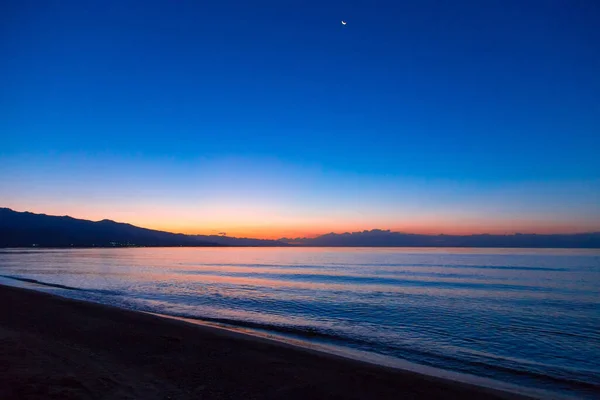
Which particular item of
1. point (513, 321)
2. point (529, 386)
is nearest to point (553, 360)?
point (529, 386)

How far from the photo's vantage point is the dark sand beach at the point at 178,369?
8.25 metres

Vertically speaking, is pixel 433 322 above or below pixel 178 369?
below

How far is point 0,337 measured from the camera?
12.4m

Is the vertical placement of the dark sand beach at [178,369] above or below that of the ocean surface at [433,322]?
above

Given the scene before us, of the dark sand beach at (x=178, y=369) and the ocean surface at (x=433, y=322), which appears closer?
the dark sand beach at (x=178, y=369)

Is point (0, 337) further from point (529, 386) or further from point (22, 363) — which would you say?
point (529, 386)

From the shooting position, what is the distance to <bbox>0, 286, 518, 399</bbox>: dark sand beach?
825 cm

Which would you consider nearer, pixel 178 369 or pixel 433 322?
pixel 178 369

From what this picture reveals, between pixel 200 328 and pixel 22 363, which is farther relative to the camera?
pixel 200 328

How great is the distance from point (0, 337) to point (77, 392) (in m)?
7.53

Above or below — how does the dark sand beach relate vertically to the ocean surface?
above

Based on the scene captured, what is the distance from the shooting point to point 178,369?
10.3 meters

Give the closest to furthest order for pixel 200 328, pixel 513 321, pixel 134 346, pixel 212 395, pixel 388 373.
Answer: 1. pixel 212 395
2. pixel 388 373
3. pixel 134 346
4. pixel 200 328
5. pixel 513 321

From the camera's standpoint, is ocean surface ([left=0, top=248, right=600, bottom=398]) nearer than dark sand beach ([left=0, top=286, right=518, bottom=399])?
No
